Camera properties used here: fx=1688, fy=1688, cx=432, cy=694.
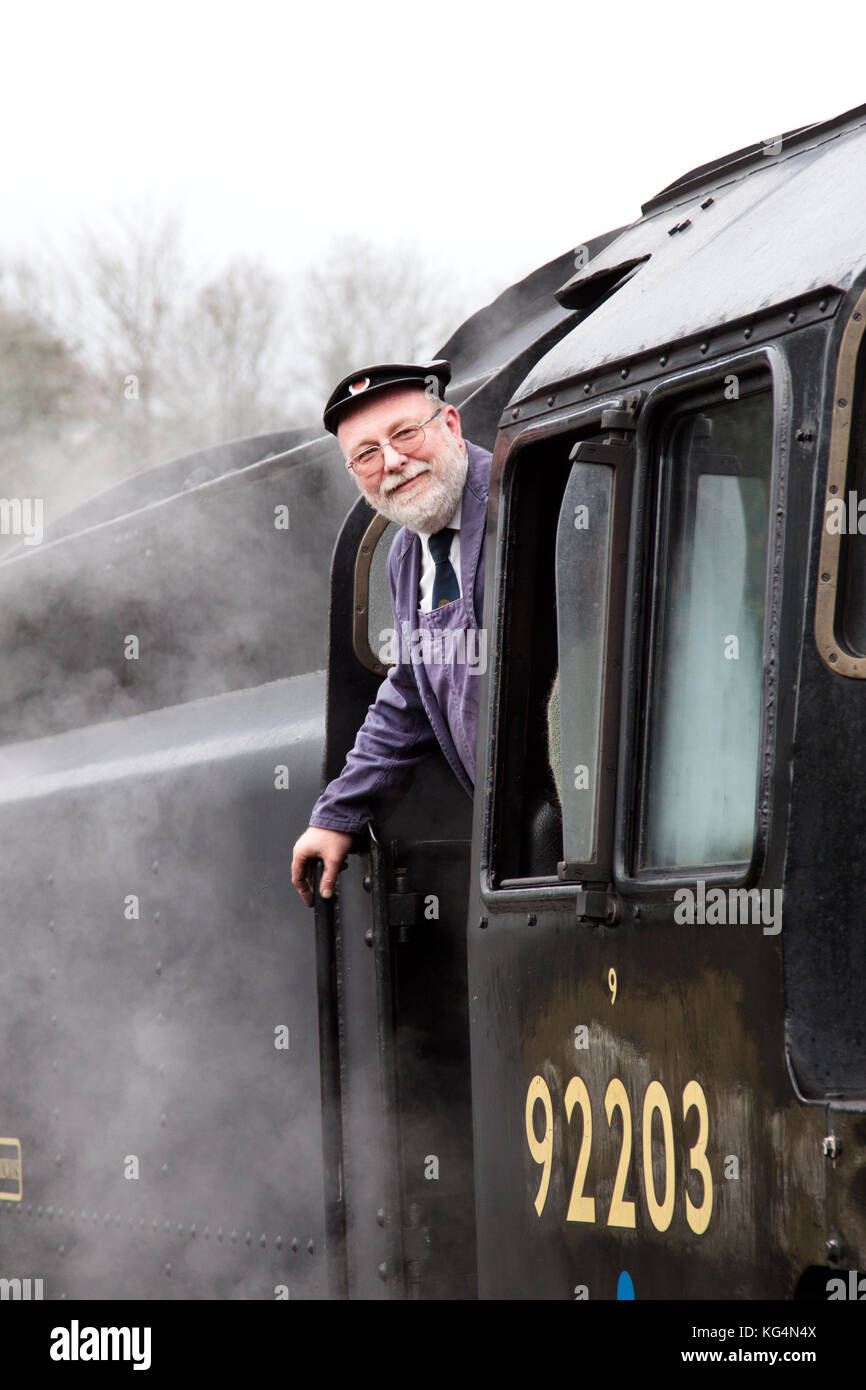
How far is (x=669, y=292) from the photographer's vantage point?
Answer: 2.47 meters

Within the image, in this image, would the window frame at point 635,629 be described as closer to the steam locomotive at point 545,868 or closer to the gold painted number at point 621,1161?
the steam locomotive at point 545,868

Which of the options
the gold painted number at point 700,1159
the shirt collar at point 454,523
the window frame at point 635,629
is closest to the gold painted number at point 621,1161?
the gold painted number at point 700,1159

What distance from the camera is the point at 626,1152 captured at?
2252 mm

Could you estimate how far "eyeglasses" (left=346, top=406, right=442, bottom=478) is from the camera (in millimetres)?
2900

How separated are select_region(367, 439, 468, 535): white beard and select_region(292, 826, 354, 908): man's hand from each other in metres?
0.58

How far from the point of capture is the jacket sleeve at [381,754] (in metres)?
2.99

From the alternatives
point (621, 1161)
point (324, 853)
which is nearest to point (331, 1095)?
point (324, 853)

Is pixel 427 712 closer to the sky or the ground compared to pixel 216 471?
closer to the ground

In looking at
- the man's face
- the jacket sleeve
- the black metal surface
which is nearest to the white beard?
the man's face

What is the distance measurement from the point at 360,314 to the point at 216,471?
11812 millimetres

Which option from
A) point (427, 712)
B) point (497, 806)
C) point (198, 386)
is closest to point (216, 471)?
point (427, 712)

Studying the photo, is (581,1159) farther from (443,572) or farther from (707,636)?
(443,572)

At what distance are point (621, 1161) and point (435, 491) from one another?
1161 millimetres
